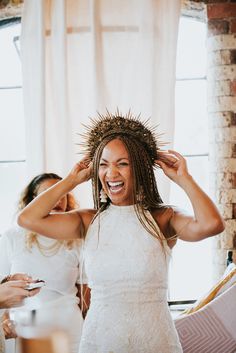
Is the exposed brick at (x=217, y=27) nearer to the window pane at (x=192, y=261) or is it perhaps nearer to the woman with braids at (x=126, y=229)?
the window pane at (x=192, y=261)

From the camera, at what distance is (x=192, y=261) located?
2.58 meters

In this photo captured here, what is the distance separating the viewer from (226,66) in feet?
7.86

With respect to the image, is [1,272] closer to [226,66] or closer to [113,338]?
[113,338]

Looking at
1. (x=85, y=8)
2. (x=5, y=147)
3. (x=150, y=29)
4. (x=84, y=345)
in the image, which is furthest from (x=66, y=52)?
(x=84, y=345)

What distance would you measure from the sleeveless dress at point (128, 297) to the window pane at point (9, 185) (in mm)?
1365

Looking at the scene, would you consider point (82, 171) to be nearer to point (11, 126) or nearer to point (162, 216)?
point (162, 216)

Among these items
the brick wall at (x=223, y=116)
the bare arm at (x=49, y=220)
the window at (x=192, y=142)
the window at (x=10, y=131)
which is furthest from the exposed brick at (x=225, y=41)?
the bare arm at (x=49, y=220)

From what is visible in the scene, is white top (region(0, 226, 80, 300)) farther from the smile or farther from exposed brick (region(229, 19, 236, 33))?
exposed brick (region(229, 19, 236, 33))

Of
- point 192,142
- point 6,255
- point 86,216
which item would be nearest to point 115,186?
point 86,216

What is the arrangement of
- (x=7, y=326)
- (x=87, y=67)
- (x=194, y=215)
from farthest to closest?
(x=87, y=67) < (x=7, y=326) < (x=194, y=215)

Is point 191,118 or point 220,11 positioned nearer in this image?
point 220,11

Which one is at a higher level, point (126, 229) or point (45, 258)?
point (126, 229)

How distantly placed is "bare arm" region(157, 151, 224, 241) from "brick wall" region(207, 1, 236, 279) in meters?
1.04

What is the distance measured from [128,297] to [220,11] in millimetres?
1668
